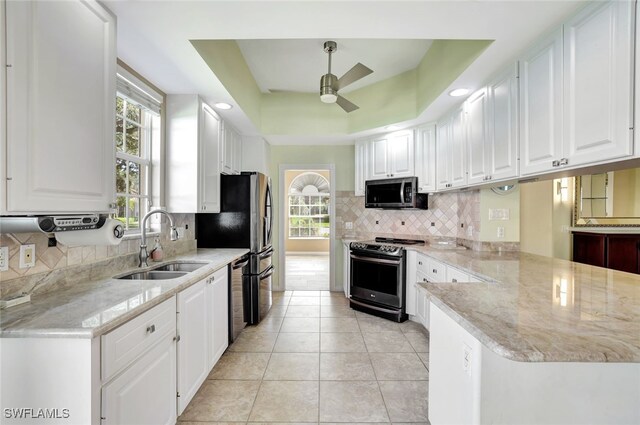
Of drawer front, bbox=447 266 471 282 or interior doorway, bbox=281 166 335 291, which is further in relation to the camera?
interior doorway, bbox=281 166 335 291

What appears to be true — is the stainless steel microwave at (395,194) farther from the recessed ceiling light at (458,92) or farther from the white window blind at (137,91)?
the white window blind at (137,91)

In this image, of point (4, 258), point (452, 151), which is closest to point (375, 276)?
point (452, 151)

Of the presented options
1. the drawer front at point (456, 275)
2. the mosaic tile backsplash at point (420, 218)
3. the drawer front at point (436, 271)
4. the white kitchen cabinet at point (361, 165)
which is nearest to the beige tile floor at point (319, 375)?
the drawer front at point (436, 271)

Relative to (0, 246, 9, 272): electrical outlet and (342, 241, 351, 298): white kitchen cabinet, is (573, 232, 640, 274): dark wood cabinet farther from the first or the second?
(0, 246, 9, 272): electrical outlet

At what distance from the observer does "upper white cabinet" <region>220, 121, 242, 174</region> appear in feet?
11.3

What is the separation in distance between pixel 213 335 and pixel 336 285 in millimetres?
2780

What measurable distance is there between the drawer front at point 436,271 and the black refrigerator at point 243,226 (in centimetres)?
190

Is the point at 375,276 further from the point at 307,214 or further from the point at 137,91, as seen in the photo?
the point at 307,214

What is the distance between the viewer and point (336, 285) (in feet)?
16.0

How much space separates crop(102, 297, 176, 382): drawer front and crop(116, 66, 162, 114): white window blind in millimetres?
1678

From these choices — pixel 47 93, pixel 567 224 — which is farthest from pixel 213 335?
pixel 567 224

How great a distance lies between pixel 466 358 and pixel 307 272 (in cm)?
536

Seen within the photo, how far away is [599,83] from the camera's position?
140 cm

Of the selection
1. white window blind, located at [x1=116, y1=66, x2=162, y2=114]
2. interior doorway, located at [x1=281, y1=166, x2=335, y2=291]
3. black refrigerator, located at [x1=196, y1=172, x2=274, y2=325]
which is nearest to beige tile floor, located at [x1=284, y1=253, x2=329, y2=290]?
interior doorway, located at [x1=281, y1=166, x2=335, y2=291]
